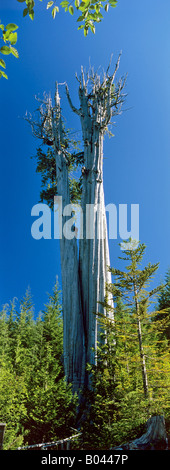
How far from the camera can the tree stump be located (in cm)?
276

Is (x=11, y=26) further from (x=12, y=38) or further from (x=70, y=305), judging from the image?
(x=70, y=305)

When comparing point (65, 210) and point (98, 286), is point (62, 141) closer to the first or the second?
point (65, 210)

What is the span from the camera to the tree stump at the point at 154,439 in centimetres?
276

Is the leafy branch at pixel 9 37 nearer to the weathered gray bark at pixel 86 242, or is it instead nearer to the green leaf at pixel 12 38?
the green leaf at pixel 12 38

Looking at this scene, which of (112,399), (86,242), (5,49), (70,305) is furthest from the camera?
(86,242)

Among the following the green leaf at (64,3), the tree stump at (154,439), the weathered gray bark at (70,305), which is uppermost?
the green leaf at (64,3)

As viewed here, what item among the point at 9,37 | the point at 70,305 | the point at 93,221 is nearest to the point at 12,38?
the point at 9,37

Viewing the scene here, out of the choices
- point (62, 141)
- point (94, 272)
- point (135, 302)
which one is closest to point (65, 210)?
point (94, 272)

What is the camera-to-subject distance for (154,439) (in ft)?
9.18

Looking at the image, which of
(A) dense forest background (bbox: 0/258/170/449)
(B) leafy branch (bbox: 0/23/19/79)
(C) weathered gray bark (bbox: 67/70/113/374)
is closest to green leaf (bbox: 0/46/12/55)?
(B) leafy branch (bbox: 0/23/19/79)

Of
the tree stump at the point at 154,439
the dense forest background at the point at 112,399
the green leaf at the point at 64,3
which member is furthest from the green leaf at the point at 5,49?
the tree stump at the point at 154,439

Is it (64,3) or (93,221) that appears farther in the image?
(93,221)

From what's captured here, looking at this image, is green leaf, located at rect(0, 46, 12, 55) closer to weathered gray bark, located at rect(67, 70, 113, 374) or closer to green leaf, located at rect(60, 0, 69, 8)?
green leaf, located at rect(60, 0, 69, 8)

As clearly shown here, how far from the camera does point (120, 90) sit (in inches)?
402
